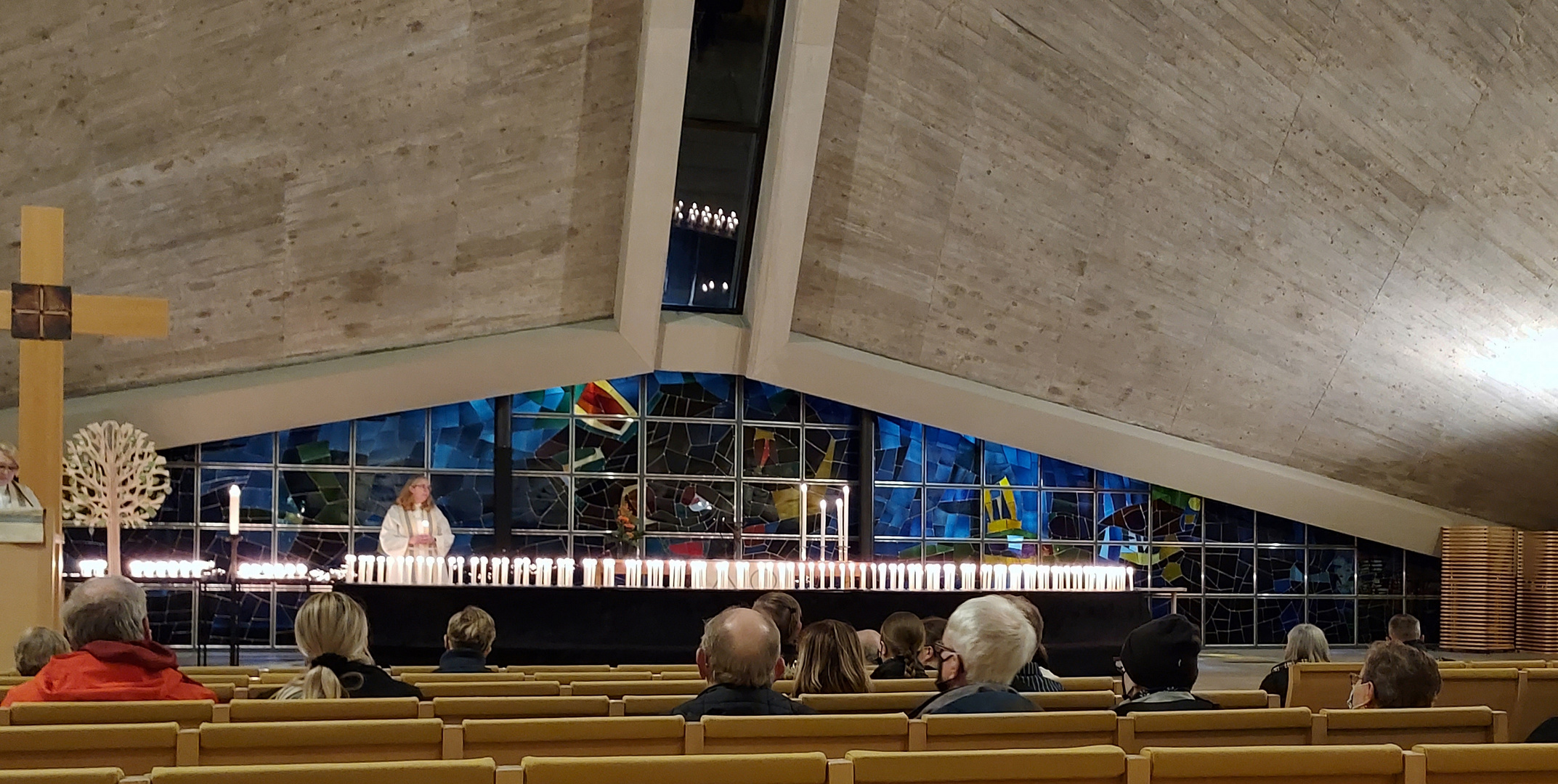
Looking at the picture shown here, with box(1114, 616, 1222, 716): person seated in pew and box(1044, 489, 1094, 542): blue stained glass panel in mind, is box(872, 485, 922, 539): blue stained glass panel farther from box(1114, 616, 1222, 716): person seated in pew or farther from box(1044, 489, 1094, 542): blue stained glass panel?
box(1114, 616, 1222, 716): person seated in pew

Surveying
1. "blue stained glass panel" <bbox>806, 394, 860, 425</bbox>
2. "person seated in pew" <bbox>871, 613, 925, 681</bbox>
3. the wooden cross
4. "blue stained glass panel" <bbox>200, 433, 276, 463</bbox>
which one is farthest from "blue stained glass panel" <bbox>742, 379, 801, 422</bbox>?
"person seated in pew" <bbox>871, 613, 925, 681</bbox>

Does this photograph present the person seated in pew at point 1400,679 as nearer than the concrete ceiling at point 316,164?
Yes

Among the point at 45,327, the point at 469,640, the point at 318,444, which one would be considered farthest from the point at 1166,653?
the point at 318,444

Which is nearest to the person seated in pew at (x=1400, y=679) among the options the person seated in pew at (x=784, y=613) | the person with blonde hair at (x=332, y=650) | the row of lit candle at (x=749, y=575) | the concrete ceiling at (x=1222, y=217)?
the person seated in pew at (x=784, y=613)

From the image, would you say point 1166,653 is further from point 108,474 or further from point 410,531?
point 108,474

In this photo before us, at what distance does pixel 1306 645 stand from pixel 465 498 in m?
9.58

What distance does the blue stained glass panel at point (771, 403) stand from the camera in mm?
14469

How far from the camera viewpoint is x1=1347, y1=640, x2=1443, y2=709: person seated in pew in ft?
12.0

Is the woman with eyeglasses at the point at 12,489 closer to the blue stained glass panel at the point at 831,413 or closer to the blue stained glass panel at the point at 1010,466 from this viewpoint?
the blue stained glass panel at the point at 831,413

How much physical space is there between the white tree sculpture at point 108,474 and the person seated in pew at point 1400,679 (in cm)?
930

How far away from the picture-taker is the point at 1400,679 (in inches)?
144

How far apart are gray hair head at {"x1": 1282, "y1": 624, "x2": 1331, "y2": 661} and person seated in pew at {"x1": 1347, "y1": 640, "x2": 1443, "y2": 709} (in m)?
1.94

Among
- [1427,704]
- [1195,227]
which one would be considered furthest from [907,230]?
[1427,704]

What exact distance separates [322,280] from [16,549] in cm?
533
